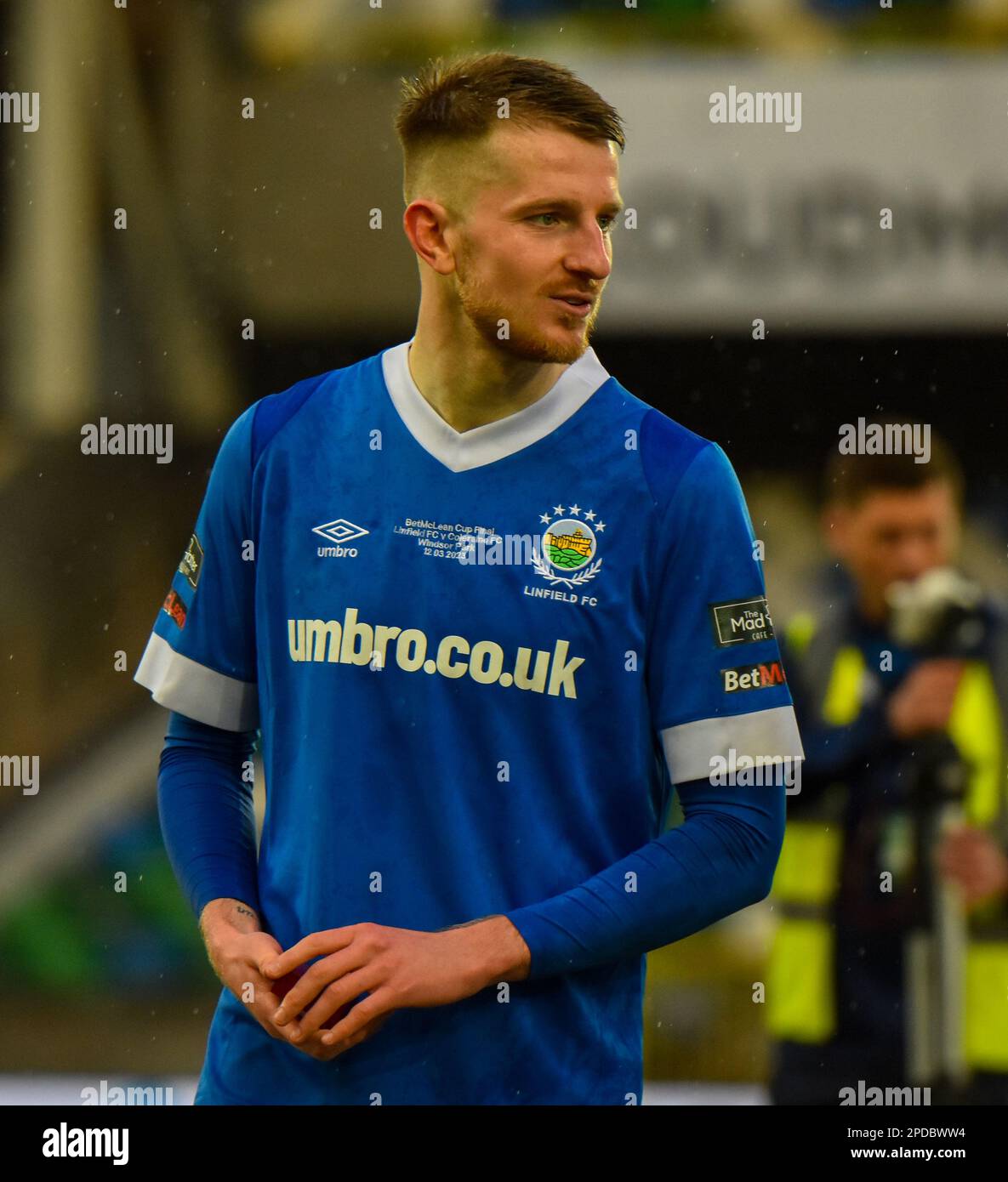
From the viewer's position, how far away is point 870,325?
5441 millimetres

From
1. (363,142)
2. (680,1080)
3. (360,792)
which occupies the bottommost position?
(680,1080)

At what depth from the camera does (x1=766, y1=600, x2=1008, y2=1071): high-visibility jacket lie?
310 centimetres

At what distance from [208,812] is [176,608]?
0.65 ft

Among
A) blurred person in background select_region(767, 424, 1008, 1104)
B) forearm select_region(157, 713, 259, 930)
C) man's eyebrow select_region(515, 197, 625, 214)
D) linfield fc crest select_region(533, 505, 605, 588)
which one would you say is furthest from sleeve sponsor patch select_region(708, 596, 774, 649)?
blurred person in background select_region(767, 424, 1008, 1104)

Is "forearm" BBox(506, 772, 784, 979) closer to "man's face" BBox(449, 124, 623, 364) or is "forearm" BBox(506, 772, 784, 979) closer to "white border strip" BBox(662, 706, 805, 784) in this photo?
"white border strip" BBox(662, 706, 805, 784)

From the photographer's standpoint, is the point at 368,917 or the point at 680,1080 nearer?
the point at 368,917

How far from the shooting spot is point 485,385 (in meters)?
1.63

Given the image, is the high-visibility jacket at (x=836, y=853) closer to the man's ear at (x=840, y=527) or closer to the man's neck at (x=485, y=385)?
the man's ear at (x=840, y=527)

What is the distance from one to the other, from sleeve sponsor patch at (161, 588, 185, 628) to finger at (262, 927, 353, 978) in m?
0.36

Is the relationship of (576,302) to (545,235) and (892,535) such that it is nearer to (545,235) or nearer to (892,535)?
(545,235)
